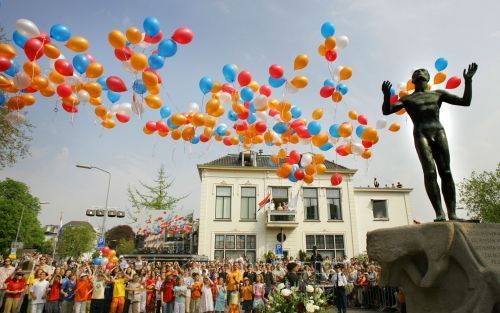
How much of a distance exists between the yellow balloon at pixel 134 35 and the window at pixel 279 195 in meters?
20.7

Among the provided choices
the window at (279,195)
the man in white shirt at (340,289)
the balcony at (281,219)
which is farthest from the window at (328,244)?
the man in white shirt at (340,289)

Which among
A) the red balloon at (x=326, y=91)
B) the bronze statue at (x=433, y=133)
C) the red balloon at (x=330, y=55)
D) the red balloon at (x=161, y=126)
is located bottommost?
the bronze statue at (x=433, y=133)

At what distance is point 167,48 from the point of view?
772cm

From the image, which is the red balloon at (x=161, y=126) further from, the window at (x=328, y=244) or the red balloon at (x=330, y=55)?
the window at (x=328, y=244)

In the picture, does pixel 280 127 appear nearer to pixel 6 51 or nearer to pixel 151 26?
pixel 151 26

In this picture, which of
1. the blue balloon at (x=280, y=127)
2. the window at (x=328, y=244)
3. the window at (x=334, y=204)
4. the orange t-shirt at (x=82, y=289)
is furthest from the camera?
the window at (x=334, y=204)

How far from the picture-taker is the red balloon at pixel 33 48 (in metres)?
6.96

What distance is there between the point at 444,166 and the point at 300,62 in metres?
5.37

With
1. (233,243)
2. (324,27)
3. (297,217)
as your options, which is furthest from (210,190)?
(324,27)

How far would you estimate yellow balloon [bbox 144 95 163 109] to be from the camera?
866 cm

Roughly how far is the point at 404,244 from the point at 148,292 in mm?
10077

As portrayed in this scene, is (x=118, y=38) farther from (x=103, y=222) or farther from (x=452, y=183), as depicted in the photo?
(x=103, y=222)

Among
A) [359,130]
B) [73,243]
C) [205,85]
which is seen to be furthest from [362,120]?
[73,243]

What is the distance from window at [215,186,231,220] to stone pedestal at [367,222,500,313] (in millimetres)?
21915
